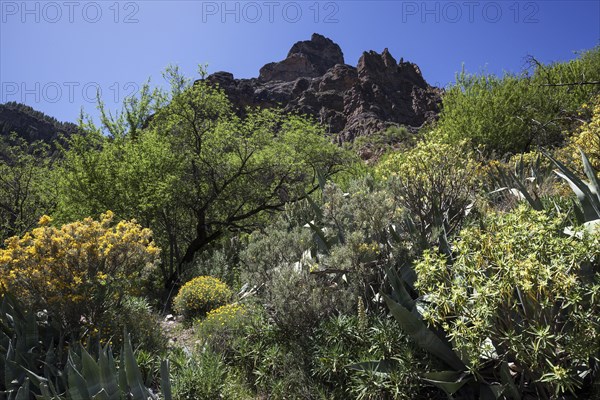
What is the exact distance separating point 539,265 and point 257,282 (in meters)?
4.54

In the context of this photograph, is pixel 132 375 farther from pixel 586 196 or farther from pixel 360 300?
pixel 586 196

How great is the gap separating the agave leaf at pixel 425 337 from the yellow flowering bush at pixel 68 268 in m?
3.54

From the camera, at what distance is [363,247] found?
4.91 metres

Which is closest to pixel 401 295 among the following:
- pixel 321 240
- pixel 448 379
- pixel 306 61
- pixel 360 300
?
pixel 360 300

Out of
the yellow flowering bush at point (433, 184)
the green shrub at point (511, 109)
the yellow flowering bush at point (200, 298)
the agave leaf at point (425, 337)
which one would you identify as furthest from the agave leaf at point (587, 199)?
the green shrub at point (511, 109)

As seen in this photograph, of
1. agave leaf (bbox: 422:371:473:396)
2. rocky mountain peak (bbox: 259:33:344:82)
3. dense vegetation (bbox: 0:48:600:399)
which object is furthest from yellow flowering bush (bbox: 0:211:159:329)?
rocky mountain peak (bbox: 259:33:344:82)

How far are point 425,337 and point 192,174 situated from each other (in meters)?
9.76

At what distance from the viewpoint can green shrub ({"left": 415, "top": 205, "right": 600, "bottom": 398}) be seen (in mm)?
2600

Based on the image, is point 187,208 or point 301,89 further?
point 301,89

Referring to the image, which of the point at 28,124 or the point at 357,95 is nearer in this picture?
the point at 28,124

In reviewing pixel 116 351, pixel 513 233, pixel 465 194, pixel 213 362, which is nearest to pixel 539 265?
pixel 513 233

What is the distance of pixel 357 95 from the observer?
7269 cm

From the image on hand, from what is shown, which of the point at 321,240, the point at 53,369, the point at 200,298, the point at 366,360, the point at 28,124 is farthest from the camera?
the point at 28,124

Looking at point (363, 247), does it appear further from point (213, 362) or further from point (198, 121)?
point (198, 121)
